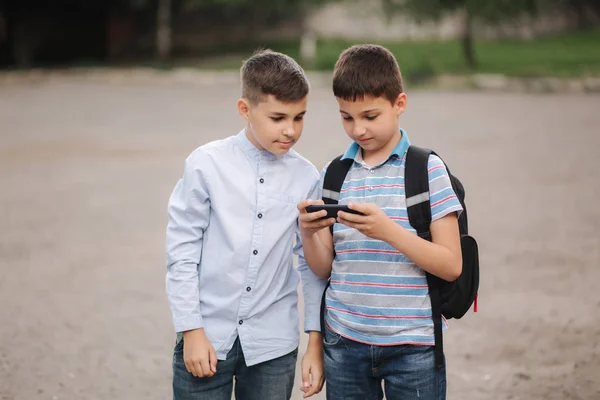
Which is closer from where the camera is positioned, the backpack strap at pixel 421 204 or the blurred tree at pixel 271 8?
the backpack strap at pixel 421 204

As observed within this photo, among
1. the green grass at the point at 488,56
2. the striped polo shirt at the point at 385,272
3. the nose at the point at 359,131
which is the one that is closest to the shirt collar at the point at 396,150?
the striped polo shirt at the point at 385,272

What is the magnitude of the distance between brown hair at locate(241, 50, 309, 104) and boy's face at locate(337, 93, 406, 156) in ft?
0.50

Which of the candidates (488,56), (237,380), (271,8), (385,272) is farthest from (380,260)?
(271,8)

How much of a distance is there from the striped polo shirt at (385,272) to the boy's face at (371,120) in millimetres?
59

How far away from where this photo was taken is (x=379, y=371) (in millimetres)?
2297

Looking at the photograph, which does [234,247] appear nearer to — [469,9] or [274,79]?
[274,79]

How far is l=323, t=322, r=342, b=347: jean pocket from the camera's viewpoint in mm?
2342

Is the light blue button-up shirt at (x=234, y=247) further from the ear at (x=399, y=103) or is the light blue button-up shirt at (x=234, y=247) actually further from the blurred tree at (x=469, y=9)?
the blurred tree at (x=469, y=9)

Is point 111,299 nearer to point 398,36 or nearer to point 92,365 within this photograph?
point 92,365

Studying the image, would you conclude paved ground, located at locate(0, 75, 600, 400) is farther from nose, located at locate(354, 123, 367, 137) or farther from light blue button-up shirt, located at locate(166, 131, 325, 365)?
nose, located at locate(354, 123, 367, 137)

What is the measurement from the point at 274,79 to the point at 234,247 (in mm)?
505

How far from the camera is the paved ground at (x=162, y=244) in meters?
4.03

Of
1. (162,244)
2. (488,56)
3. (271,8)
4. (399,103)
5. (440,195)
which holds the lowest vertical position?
(162,244)

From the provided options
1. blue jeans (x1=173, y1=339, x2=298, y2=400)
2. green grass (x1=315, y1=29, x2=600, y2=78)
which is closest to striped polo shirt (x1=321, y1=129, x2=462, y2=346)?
blue jeans (x1=173, y1=339, x2=298, y2=400)
